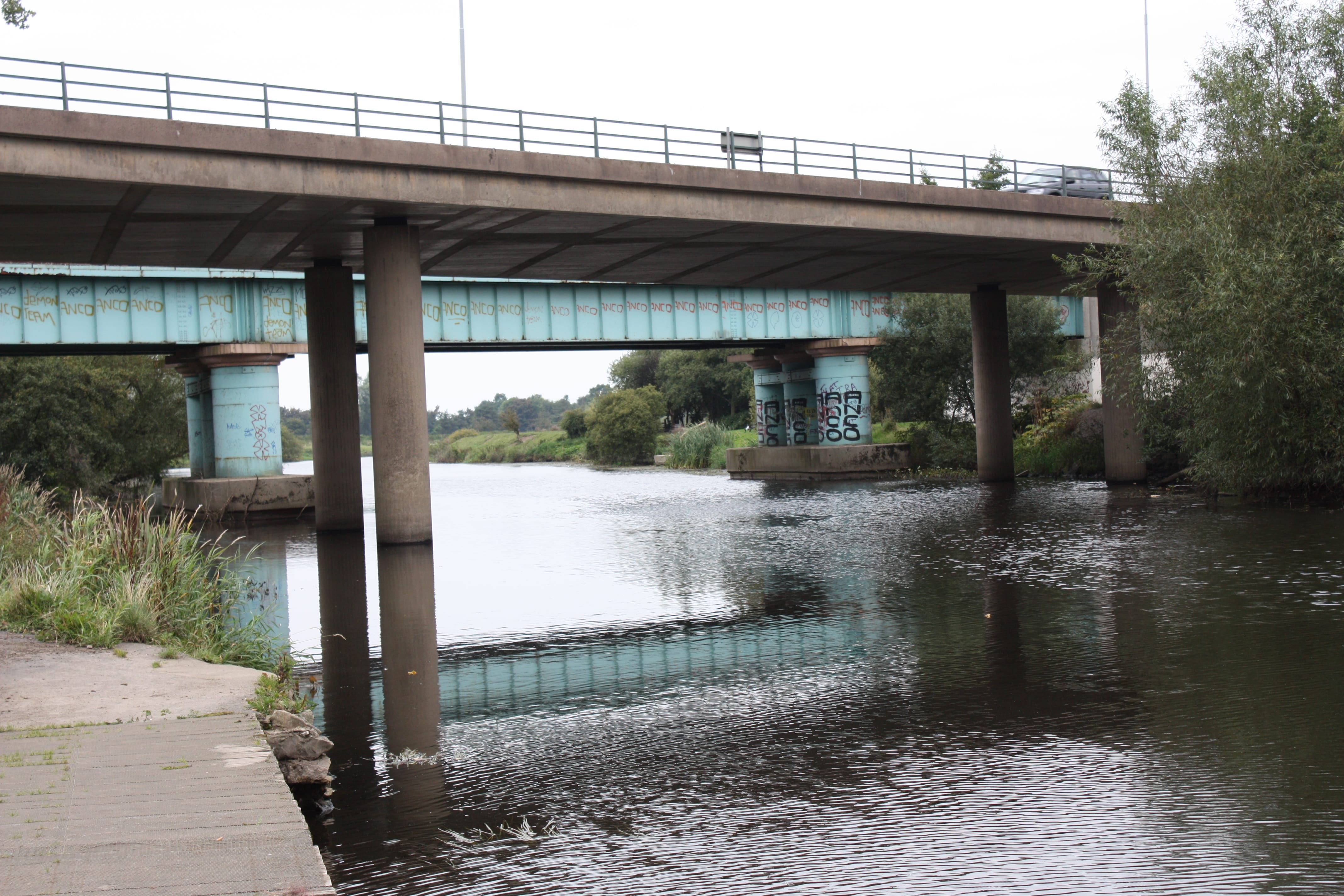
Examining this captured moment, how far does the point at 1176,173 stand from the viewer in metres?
24.7

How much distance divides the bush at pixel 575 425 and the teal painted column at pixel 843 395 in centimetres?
5259

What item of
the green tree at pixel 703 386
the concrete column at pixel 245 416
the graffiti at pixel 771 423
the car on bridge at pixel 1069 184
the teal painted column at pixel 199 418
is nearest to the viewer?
the car on bridge at pixel 1069 184

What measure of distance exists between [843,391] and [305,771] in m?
41.7

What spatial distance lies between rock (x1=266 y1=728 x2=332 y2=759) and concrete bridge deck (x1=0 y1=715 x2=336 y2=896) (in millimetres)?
151

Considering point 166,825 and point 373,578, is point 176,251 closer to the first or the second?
point 373,578

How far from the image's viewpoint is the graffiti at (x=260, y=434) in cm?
A: 3509

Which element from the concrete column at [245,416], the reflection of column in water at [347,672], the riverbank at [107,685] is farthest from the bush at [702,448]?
the riverbank at [107,685]

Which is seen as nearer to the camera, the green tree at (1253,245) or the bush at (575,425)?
the green tree at (1253,245)

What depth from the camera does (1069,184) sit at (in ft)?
105

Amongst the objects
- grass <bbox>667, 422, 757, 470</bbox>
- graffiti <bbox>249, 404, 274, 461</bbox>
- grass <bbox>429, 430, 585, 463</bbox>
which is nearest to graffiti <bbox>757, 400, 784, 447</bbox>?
grass <bbox>667, 422, 757, 470</bbox>

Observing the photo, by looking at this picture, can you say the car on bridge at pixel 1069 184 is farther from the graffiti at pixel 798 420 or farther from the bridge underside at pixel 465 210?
the graffiti at pixel 798 420

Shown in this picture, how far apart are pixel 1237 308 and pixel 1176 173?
4.36 metres

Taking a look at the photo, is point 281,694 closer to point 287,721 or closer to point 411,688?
point 287,721

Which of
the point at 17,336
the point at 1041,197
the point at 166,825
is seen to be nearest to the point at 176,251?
the point at 17,336
